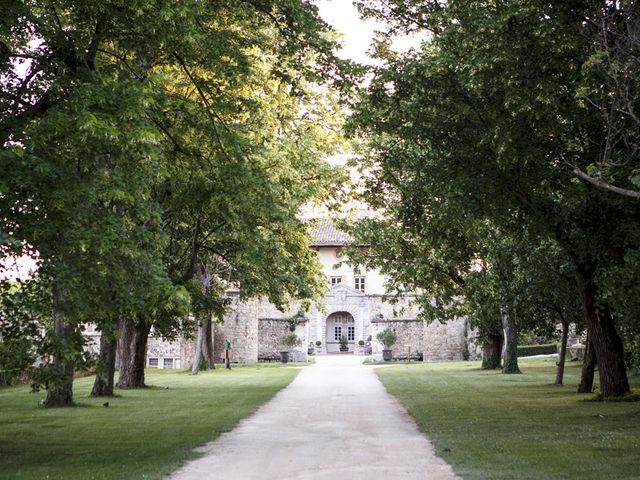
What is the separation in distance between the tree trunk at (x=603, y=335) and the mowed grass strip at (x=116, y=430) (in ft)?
28.2

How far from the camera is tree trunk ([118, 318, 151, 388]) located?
2922cm

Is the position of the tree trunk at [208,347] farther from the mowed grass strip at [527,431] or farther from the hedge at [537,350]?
the mowed grass strip at [527,431]

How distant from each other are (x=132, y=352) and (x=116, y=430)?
49.0ft

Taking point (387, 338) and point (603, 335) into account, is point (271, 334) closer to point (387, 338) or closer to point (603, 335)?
point (387, 338)

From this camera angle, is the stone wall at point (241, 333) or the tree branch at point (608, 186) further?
the stone wall at point (241, 333)

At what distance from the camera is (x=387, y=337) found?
188ft

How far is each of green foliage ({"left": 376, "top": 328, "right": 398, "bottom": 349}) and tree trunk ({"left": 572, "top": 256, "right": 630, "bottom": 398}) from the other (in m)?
36.4

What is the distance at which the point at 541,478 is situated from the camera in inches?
372

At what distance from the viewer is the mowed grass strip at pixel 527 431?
1024cm

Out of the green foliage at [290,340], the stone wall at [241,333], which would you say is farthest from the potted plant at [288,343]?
the stone wall at [241,333]

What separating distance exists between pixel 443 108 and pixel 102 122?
28.2 feet

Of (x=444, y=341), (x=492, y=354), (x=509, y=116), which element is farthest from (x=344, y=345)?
(x=509, y=116)

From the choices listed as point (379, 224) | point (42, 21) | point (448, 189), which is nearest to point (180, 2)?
point (42, 21)

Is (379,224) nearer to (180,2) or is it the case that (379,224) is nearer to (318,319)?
(180,2)
